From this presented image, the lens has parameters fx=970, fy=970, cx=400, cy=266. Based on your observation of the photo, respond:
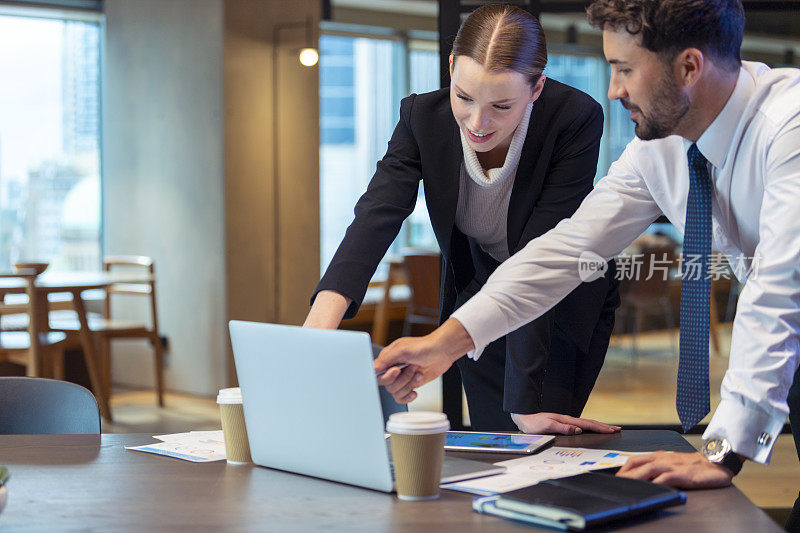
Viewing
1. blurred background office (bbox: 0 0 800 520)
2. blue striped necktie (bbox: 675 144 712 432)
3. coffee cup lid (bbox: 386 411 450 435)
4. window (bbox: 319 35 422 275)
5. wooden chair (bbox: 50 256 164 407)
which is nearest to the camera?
coffee cup lid (bbox: 386 411 450 435)

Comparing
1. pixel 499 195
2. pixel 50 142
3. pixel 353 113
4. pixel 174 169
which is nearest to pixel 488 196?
pixel 499 195

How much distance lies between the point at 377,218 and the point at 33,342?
3246 mm

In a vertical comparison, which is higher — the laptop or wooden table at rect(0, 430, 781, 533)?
the laptop

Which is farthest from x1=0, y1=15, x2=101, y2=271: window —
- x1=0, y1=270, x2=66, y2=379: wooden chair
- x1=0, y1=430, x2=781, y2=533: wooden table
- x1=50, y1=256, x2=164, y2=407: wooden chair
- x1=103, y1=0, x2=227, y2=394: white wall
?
x1=0, y1=430, x2=781, y2=533: wooden table

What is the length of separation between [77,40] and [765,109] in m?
5.97

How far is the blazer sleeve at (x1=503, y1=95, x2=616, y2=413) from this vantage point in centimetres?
179

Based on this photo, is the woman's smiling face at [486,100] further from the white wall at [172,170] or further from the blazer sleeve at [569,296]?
the white wall at [172,170]

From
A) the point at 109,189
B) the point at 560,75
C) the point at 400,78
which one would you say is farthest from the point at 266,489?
the point at 400,78

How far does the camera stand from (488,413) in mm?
2137

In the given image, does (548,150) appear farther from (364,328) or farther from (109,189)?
(364,328)

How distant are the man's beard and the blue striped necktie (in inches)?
3.5

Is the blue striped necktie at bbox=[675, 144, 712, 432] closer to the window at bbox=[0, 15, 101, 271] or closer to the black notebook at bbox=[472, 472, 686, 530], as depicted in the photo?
the black notebook at bbox=[472, 472, 686, 530]

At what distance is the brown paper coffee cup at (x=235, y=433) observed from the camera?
4.79ft

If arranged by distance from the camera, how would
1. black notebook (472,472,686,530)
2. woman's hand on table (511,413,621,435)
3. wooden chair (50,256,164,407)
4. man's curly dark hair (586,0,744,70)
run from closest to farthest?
1. black notebook (472,472,686,530)
2. man's curly dark hair (586,0,744,70)
3. woman's hand on table (511,413,621,435)
4. wooden chair (50,256,164,407)
